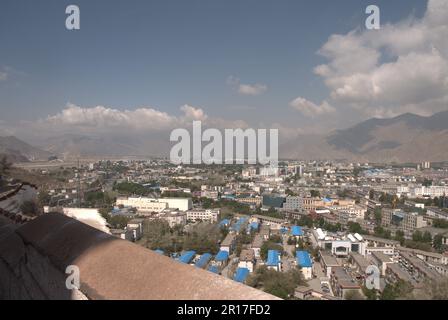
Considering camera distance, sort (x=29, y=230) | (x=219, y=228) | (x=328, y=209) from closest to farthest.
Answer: (x=29, y=230) → (x=219, y=228) → (x=328, y=209)

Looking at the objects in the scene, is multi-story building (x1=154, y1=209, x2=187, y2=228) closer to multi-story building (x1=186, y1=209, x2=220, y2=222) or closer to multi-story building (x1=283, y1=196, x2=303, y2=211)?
multi-story building (x1=186, y1=209, x2=220, y2=222)

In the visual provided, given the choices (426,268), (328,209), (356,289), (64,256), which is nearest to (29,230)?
(64,256)

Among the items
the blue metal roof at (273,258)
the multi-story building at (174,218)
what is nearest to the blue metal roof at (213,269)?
the blue metal roof at (273,258)

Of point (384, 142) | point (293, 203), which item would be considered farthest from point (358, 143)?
point (293, 203)

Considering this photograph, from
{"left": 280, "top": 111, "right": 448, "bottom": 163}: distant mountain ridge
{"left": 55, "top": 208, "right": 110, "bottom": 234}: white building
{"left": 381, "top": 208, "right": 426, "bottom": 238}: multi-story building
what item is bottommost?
{"left": 381, "top": 208, "right": 426, "bottom": 238}: multi-story building

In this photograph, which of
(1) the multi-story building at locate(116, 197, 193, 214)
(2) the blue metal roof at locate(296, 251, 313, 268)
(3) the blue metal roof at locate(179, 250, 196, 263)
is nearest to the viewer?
(3) the blue metal roof at locate(179, 250, 196, 263)

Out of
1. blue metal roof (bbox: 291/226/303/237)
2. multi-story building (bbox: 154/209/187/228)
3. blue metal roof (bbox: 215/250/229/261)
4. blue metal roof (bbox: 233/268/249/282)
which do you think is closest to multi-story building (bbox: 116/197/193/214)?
multi-story building (bbox: 154/209/187/228)
